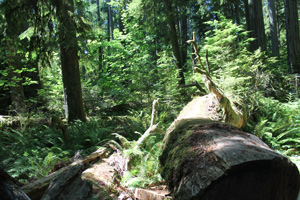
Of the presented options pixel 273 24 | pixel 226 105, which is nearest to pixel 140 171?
pixel 226 105

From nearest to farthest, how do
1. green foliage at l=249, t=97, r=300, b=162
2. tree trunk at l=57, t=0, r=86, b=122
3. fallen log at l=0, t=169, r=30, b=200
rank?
fallen log at l=0, t=169, r=30, b=200 → green foliage at l=249, t=97, r=300, b=162 → tree trunk at l=57, t=0, r=86, b=122

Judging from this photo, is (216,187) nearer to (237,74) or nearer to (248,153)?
(248,153)

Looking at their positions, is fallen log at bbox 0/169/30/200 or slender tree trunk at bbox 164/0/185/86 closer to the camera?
fallen log at bbox 0/169/30/200

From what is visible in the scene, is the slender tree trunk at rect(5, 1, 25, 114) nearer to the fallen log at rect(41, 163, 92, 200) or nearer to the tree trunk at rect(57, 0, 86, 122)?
the tree trunk at rect(57, 0, 86, 122)

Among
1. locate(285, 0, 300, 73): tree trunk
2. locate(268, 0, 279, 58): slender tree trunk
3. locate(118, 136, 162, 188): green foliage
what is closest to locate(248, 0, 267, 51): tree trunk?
locate(285, 0, 300, 73): tree trunk

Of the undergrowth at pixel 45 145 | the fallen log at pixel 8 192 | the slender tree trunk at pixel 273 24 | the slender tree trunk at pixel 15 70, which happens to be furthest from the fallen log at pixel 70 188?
the slender tree trunk at pixel 273 24

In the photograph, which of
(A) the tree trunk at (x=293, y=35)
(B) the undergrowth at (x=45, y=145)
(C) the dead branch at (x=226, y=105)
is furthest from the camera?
(A) the tree trunk at (x=293, y=35)

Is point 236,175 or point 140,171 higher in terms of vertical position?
point 236,175

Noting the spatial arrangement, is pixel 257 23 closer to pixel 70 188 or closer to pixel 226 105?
pixel 226 105

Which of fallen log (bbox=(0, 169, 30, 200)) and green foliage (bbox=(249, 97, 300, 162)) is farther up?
fallen log (bbox=(0, 169, 30, 200))

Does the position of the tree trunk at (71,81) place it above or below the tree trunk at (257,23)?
below

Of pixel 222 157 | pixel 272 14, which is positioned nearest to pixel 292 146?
pixel 222 157

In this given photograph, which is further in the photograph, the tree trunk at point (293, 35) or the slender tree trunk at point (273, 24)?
the slender tree trunk at point (273, 24)

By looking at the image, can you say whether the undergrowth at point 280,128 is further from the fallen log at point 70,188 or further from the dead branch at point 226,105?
the fallen log at point 70,188
